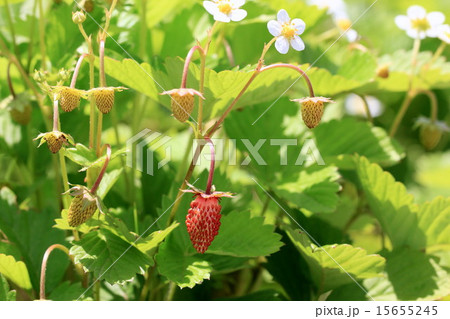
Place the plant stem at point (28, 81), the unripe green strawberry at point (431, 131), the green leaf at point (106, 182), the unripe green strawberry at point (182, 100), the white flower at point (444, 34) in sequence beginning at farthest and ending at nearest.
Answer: the unripe green strawberry at point (431, 131) < the white flower at point (444, 34) < the plant stem at point (28, 81) < the green leaf at point (106, 182) < the unripe green strawberry at point (182, 100)

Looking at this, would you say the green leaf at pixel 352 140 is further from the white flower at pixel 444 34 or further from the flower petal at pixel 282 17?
Answer: the flower petal at pixel 282 17

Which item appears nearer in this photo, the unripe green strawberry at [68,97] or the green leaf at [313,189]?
the unripe green strawberry at [68,97]

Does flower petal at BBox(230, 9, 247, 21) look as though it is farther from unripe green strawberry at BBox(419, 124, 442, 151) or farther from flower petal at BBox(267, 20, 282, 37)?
unripe green strawberry at BBox(419, 124, 442, 151)

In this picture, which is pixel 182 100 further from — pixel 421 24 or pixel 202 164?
pixel 421 24

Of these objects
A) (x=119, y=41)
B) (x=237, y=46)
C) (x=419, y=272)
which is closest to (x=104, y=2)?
(x=119, y=41)

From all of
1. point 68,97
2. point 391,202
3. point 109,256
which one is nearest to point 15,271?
point 109,256

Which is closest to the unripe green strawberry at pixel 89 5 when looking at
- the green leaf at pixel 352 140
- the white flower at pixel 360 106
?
the green leaf at pixel 352 140

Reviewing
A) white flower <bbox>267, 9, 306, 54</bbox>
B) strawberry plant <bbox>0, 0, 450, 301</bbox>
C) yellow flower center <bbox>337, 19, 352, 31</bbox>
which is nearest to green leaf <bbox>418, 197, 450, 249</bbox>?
strawberry plant <bbox>0, 0, 450, 301</bbox>
